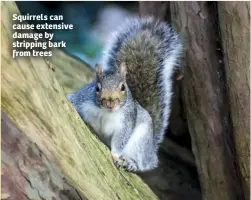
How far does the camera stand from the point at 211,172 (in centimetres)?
176

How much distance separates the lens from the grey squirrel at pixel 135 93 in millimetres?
1596

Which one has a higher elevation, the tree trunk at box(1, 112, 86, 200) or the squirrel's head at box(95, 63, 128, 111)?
the squirrel's head at box(95, 63, 128, 111)

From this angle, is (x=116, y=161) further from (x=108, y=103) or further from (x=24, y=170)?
(x=24, y=170)

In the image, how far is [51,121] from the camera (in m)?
1.24

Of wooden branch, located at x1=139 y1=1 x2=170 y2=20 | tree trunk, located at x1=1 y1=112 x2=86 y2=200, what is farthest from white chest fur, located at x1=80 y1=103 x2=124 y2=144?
wooden branch, located at x1=139 y1=1 x2=170 y2=20

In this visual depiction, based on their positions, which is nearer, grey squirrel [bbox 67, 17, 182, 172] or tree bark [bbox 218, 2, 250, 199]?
tree bark [bbox 218, 2, 250, 199]

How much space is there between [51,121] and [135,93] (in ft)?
1.92

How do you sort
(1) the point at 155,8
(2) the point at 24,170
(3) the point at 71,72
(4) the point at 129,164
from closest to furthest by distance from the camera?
(2) the point at 24,170
(4) the point at 129,164
(1) the point at 155,8
(3) the point at 71,72

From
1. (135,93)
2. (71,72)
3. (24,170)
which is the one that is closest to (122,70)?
(135,93)

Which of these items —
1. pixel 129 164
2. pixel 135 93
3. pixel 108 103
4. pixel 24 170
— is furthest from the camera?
pixel 135 93

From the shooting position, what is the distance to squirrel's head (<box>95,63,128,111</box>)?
4.99ft

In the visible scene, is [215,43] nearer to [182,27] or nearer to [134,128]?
[182,27]

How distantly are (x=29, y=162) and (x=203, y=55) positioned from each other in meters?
0.79

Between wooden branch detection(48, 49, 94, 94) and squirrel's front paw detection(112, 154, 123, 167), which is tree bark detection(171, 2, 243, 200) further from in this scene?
wooden branch detection(48, 49, 94, 94)
